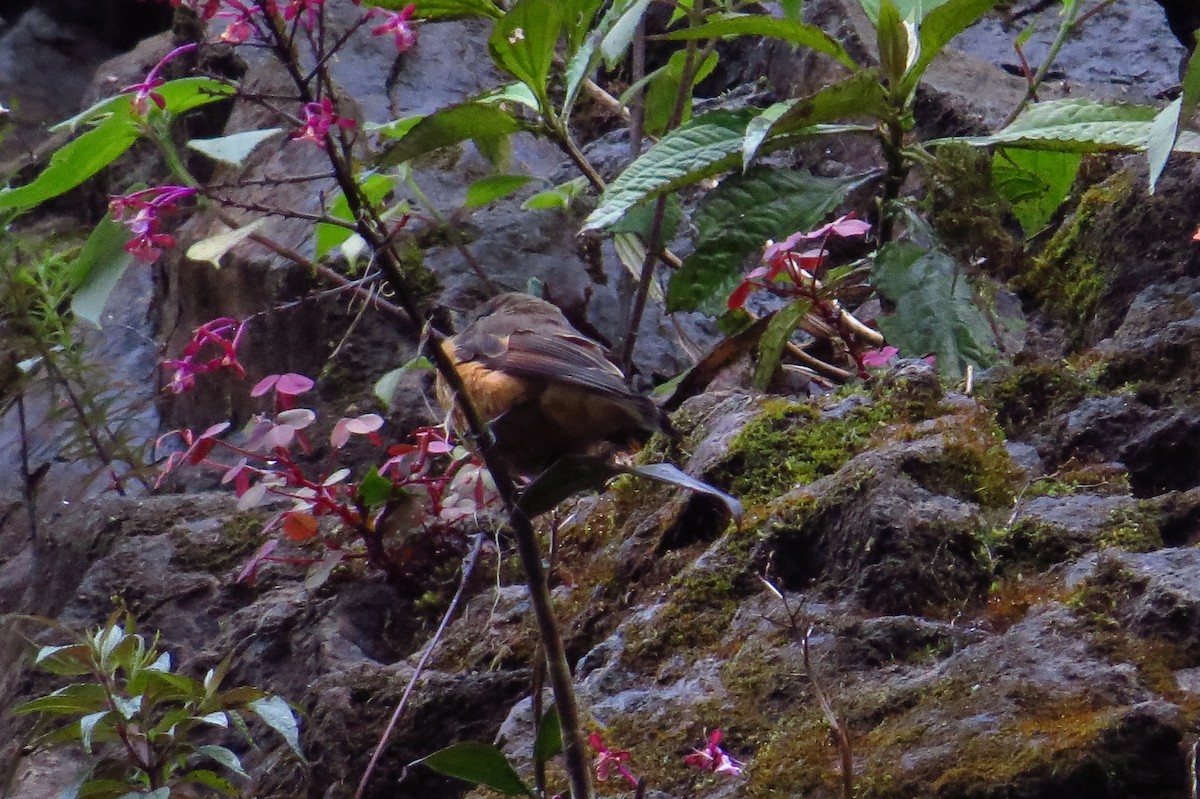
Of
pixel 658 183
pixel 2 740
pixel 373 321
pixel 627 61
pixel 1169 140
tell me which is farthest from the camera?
pixel 627 61

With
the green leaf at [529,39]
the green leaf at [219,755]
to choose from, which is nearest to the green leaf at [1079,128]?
the green leaf at [529,39]

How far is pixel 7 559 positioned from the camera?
407 centimetres

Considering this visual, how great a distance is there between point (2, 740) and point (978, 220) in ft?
8.52

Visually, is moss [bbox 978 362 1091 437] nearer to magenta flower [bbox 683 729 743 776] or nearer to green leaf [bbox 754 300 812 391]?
green leaf [bbox 754 300 812 391]

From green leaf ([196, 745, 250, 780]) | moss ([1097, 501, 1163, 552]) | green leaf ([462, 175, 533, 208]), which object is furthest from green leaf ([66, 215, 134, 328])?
moss ([1097, 501, 1163, 552])

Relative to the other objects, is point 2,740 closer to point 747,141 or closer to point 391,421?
point 391,421

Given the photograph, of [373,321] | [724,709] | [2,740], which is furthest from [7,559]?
[724,709]

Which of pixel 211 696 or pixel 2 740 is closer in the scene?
pixel 211 696

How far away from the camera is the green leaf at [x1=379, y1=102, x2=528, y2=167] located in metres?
2.21

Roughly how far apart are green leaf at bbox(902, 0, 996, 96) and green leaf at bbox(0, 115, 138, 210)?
1472 mm

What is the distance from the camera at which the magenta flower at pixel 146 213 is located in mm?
1735

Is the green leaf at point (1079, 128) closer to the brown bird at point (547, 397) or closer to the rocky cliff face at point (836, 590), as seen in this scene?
the rocky cliff face at point (836, 590)

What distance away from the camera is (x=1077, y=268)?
3066mm

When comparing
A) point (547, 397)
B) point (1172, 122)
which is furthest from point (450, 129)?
point (1172, 122)
